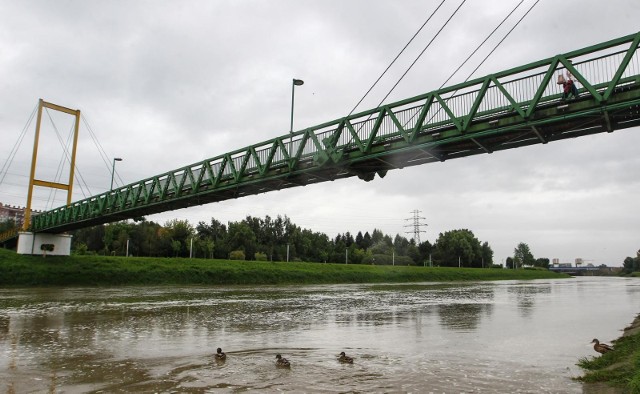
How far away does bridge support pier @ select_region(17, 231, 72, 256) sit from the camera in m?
60.5

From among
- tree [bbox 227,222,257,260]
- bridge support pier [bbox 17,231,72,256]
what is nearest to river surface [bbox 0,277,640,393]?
bridge support pier [bbox 17,231,72,256]

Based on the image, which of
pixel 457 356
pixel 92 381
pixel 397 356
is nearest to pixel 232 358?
pixel 92 381

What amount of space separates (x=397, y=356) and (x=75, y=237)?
11144 cm

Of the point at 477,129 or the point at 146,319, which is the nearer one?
the point at 477,129

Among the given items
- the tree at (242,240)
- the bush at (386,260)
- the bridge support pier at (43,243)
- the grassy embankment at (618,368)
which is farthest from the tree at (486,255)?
the grassy embankment at (618,368)

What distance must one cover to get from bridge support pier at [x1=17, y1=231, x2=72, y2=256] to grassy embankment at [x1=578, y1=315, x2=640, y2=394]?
6445 centimetres

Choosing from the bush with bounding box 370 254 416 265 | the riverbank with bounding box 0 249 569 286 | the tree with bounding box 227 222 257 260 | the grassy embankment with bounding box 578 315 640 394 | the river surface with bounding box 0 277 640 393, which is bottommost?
the river surface with bounding box 0 277 640 393

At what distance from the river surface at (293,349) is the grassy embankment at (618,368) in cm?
49

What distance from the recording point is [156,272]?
61.9 metres

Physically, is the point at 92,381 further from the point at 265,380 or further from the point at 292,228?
the point at 292,228

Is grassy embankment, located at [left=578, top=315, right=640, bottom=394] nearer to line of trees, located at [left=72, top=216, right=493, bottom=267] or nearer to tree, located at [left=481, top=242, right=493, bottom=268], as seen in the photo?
line of trees, located at [left=72, top=216, right=493, bottom=267]

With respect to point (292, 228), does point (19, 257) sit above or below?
below

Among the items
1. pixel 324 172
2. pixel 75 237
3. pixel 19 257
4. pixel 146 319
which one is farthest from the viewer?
pixel 75 237

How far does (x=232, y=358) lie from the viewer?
15.0 meters
